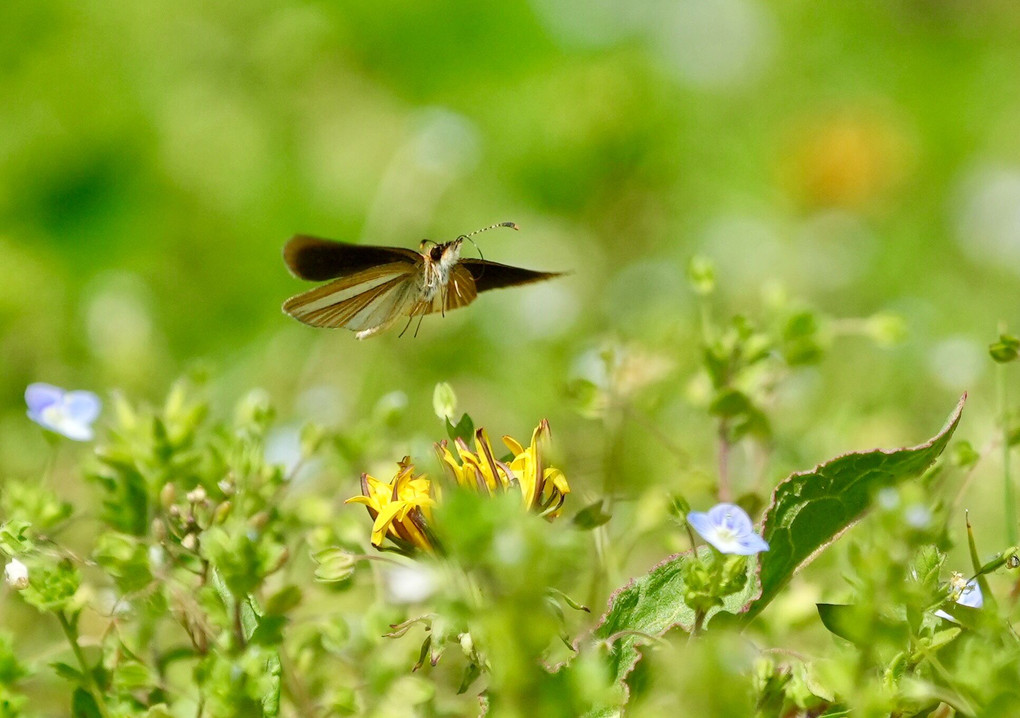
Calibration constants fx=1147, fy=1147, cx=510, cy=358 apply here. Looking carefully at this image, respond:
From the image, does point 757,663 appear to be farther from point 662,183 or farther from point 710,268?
point 662,183

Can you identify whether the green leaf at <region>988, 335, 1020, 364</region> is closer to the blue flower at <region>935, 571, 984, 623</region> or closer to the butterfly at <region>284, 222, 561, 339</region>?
the blue flower at <region>935, 571, 984, 623</region>

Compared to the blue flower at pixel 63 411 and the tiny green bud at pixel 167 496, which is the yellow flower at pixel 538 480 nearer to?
the tiny green bud at pixel 167 496

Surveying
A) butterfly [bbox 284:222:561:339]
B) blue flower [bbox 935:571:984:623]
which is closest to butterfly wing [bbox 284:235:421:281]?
butterfly [bbox 284:222:561:339]

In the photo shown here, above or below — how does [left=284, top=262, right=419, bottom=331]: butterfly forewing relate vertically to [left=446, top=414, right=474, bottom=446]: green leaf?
below

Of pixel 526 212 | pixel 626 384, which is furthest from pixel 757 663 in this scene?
pixel 526 212

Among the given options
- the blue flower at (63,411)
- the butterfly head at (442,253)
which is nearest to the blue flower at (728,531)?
the butterfly head at (442,253)

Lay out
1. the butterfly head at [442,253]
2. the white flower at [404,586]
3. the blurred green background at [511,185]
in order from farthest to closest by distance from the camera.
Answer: the blurred green background at [511,185] → the butterfly head at [442,253] → the white flower at [404,586]
